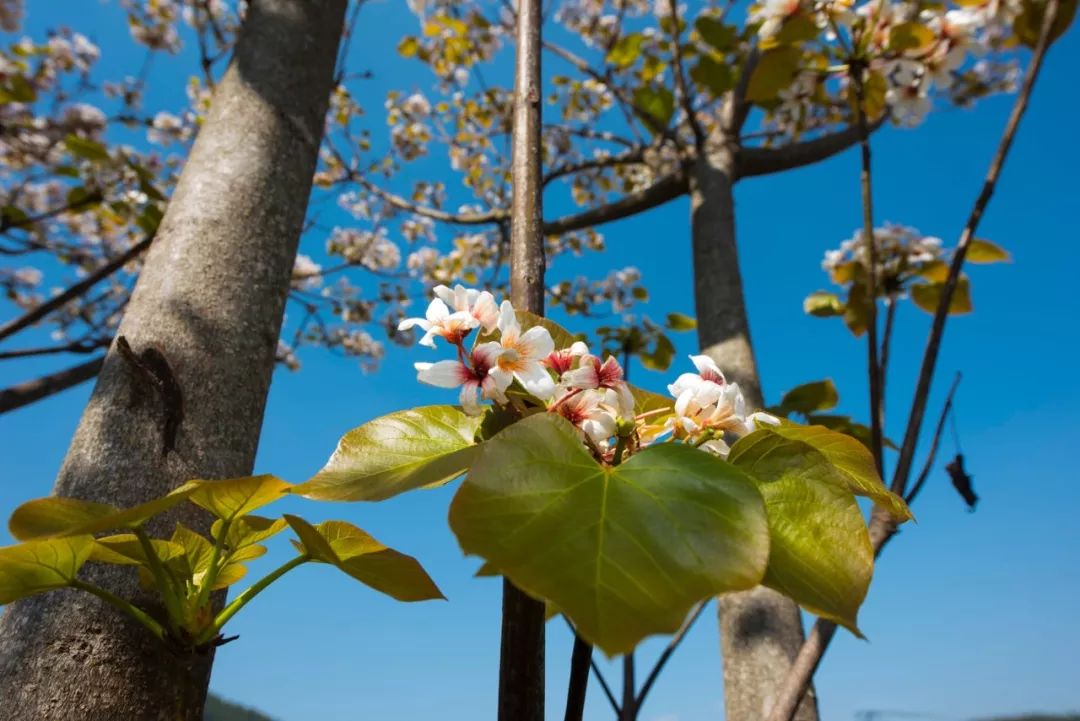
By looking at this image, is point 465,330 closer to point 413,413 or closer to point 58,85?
point 413,413

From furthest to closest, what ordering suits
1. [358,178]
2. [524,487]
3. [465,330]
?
[358,178], [465,330], [524,487]

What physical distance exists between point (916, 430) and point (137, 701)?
2.90ft

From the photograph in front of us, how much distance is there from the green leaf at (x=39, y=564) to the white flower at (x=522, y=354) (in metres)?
0.31

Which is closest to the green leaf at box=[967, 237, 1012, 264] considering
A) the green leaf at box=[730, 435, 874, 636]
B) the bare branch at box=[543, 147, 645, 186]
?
the green leaf at box=[730, 435, 874, 636]

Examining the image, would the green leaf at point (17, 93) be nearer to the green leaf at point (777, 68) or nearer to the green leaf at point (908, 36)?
the green leaf at point (777, 68)

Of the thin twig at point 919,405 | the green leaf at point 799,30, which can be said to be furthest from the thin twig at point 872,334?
the green leaf at point 799,30

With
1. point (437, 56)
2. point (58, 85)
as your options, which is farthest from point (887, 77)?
point (58, 85)

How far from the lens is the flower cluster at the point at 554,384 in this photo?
46 centimetres

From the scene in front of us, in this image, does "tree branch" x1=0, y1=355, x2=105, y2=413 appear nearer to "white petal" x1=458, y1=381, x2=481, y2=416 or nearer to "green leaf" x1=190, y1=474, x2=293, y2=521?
"green leaf" x1=190, y1=474, x2=293, y2=521

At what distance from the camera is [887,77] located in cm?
130

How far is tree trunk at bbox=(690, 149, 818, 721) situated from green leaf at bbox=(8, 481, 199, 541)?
0.97m

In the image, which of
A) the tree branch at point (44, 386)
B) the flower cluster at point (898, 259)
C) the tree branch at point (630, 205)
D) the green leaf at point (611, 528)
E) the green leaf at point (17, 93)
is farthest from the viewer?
the tree branch at point (630, 205)

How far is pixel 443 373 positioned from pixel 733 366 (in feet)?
5.22

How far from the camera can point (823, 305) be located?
1.75 meters
